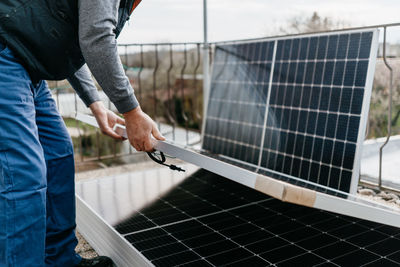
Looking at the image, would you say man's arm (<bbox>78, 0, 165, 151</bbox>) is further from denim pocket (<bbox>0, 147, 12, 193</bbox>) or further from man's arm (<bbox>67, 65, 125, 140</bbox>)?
man's arm (<bbox>67, 65, 125, 140</bbox>)

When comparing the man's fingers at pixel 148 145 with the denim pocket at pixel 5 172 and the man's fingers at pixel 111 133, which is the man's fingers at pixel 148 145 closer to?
the man's fingers at pixel 111 133

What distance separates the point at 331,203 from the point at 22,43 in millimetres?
1169

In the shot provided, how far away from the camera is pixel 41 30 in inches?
53.8

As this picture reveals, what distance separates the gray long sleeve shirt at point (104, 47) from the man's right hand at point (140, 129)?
0.03m

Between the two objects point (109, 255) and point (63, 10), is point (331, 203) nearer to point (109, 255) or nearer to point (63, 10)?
point (63, 10)

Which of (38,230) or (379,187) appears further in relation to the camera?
(379,187)

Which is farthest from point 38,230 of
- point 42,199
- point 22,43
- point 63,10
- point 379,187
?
point 379,187

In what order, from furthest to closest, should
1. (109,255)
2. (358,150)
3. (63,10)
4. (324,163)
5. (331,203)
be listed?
(324,163) → (358,150) → (109,255) → (63,10) → (331,203)

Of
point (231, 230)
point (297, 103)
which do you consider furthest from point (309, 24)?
point (231, 230)

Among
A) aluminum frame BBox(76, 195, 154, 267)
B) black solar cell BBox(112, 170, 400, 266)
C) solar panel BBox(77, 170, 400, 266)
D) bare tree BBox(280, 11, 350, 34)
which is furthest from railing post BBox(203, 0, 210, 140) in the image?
bare tree BBox(280, 11, 350, 34)

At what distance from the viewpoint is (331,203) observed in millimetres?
974

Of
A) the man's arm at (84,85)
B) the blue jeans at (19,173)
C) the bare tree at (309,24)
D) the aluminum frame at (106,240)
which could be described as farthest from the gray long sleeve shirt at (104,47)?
the bare tree at (309,24)

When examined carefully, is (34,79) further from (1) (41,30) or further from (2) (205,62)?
(2) (205,62)

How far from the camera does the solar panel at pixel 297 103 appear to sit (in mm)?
2717
